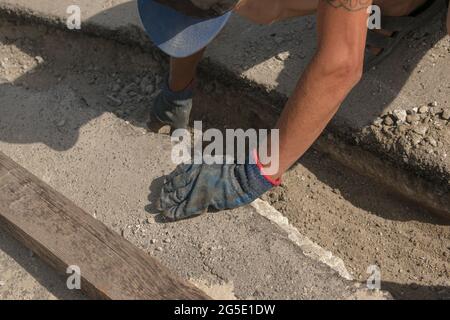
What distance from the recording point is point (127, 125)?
3.16 m

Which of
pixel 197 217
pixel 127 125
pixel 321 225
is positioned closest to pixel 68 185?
pixel 127 125

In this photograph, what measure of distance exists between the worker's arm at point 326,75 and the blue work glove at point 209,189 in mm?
176

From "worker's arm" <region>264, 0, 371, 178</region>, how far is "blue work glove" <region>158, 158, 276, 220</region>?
18cm

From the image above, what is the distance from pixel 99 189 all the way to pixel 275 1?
1.11m

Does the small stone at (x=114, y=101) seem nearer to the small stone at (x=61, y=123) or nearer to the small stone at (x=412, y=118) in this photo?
the small stone at (x=61, y=123)

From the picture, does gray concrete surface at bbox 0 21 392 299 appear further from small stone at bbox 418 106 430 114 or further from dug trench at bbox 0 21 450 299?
small stone at bbox 418 106 430 114

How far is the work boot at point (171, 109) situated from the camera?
2986 mm

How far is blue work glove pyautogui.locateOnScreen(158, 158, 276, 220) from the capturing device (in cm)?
260

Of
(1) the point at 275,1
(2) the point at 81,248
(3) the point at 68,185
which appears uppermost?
(1) the point at 275,1

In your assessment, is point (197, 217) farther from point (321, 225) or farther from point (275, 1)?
point (275, 1)

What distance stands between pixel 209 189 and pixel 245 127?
0.64 meters

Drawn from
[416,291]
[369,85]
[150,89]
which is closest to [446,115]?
[369,85]

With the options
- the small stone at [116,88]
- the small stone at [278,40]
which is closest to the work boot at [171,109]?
the small stone at [116,88]

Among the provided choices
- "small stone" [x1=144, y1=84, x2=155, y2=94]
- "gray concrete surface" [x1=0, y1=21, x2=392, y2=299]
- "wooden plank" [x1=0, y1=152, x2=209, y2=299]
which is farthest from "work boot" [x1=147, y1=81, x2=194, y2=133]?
"wooden plank" [x1=0, y1=152, x2=209, y2=299]
